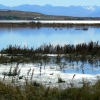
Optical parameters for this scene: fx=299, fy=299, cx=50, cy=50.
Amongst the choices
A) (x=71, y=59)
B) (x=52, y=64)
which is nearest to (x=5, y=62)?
(x=52, y=64)

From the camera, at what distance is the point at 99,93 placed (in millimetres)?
7133

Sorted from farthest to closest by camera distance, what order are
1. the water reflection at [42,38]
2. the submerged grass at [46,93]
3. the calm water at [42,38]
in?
the water reflection at [42,38] < the calm water at [42,38] < the submerged grass at [46,93]

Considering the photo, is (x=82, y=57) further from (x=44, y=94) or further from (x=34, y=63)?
(x=44, y=94)

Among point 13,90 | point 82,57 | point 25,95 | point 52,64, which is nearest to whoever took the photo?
point 25,95

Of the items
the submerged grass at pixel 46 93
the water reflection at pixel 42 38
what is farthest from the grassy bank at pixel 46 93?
the water reflection at pixel 42 38

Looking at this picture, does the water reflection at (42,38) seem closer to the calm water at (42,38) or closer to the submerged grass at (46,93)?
the calm water at (42,38)

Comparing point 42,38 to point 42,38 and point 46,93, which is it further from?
point 46,93

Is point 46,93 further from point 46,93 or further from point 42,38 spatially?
point 42,38

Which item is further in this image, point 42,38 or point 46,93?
point 42,38

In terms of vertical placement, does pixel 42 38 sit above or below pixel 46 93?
below

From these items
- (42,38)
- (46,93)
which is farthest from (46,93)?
(42,38)

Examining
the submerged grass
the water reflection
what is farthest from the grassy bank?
the water reflection

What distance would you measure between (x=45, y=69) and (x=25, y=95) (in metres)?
4.83

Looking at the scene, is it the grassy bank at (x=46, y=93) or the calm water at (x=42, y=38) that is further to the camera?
the calm water at (x=42, y=38)
